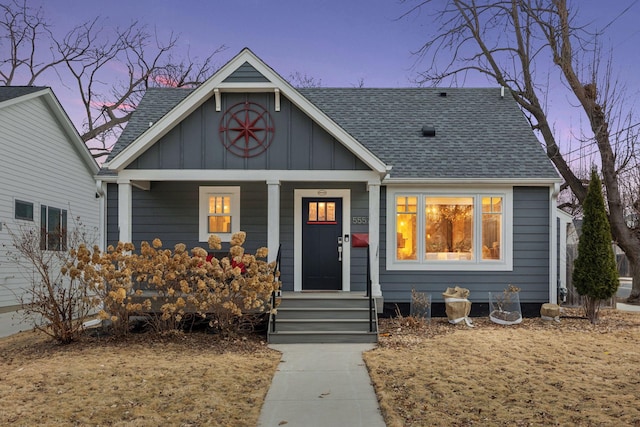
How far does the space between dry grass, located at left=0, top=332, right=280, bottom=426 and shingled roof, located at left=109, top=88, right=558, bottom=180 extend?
171 inches

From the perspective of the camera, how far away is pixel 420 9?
16.4m

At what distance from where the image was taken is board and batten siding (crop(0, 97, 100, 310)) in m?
12.6

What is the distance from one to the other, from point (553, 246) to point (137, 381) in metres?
8.65

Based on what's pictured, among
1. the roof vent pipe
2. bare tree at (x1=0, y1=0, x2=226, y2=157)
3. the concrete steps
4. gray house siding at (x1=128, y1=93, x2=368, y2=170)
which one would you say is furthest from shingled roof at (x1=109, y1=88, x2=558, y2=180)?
bare tree at (x1=0, y1=0, x2=226, y2=157)

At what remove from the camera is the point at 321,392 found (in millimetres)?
5664

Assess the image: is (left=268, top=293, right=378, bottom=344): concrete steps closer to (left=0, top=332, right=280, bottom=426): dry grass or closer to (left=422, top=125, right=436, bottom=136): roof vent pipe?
(left=0, top=332, right=280, bottom=426): dry grass

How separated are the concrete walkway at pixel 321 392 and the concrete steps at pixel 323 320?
0.54m

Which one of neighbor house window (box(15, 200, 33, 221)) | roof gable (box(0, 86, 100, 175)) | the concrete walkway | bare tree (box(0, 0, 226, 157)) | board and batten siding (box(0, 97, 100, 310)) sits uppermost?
bare tree (box(0, 0, 226, 157))

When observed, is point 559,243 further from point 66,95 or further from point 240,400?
point 66,95

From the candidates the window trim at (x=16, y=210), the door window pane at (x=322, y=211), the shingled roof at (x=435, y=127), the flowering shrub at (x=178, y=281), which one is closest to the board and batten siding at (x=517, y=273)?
the shingled roof at (x=435, y=127)

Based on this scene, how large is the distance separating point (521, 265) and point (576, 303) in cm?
303

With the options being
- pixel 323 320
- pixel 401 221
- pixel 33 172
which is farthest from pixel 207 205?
pixel 33 172

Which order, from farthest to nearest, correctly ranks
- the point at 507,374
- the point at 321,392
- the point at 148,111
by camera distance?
the point at 148,111 → the point at 507,374 → the point at 321,392

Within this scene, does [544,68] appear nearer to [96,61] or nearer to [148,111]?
[148,111]
